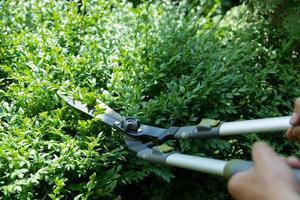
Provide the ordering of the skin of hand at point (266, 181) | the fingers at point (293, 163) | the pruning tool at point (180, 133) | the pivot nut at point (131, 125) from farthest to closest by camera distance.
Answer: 1. the pivot nut at point (131, 125)
2. the pruning tool at point (180, 133)
3. the fingers at point (293, 163)
4. the skin of hand at point (266, 181)

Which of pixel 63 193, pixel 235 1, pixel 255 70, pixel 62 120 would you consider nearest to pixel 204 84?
pixel 255 70

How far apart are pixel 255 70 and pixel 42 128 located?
4.43 ft

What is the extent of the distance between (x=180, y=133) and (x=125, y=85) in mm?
593

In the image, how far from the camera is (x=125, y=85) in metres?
2.56

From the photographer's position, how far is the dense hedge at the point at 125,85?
218cm

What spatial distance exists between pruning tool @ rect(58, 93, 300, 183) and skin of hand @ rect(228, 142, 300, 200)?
0.62ft

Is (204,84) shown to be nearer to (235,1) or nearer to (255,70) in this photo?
(255,70)

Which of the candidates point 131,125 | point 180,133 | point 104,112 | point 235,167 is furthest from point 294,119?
point 104,112

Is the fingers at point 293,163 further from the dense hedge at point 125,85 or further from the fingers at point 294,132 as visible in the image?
the dense hedge at point 125,85

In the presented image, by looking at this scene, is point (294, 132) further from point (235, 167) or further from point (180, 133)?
point (180, 133)

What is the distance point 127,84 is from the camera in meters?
2.59

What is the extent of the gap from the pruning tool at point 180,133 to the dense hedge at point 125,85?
108 millimetres

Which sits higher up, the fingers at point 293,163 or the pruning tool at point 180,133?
the fingers at point 293,163

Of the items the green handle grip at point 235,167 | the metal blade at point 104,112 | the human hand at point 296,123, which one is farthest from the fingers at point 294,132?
the metal blade at point 104,112
